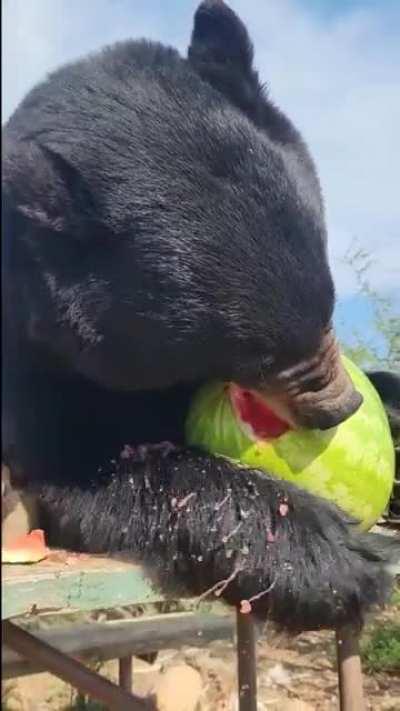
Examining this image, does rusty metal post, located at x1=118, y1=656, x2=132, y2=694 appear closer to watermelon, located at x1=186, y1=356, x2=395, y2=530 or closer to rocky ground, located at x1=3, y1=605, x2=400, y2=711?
rocky ground, located at x1=3, y1=605, x2=400, y2=711

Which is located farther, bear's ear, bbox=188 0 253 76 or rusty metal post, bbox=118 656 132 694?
rusty metal post, bbox=118 656 132 694

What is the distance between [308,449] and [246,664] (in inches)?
26.1

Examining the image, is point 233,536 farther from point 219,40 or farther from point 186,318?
point 219,40

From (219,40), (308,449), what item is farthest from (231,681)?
(219,40)

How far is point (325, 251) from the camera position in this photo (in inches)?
59.3

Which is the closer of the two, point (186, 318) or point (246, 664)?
point (186, 318)

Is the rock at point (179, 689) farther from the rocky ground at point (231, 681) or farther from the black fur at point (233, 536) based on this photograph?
the black fur at point (233, 536)

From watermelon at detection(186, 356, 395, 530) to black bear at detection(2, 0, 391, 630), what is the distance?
0.03m

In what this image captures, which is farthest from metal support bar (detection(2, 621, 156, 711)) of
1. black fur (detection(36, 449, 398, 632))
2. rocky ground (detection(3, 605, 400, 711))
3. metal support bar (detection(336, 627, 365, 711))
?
rocky ground (detection(3, 605, 400, 711))

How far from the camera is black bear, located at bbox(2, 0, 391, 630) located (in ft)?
4.50

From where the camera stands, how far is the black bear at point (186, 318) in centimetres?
137

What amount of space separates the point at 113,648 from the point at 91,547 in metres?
0.83

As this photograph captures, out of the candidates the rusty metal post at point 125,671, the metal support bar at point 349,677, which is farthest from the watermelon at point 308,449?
the rusty metal post at point 125,671

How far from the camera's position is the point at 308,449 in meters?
1.47
